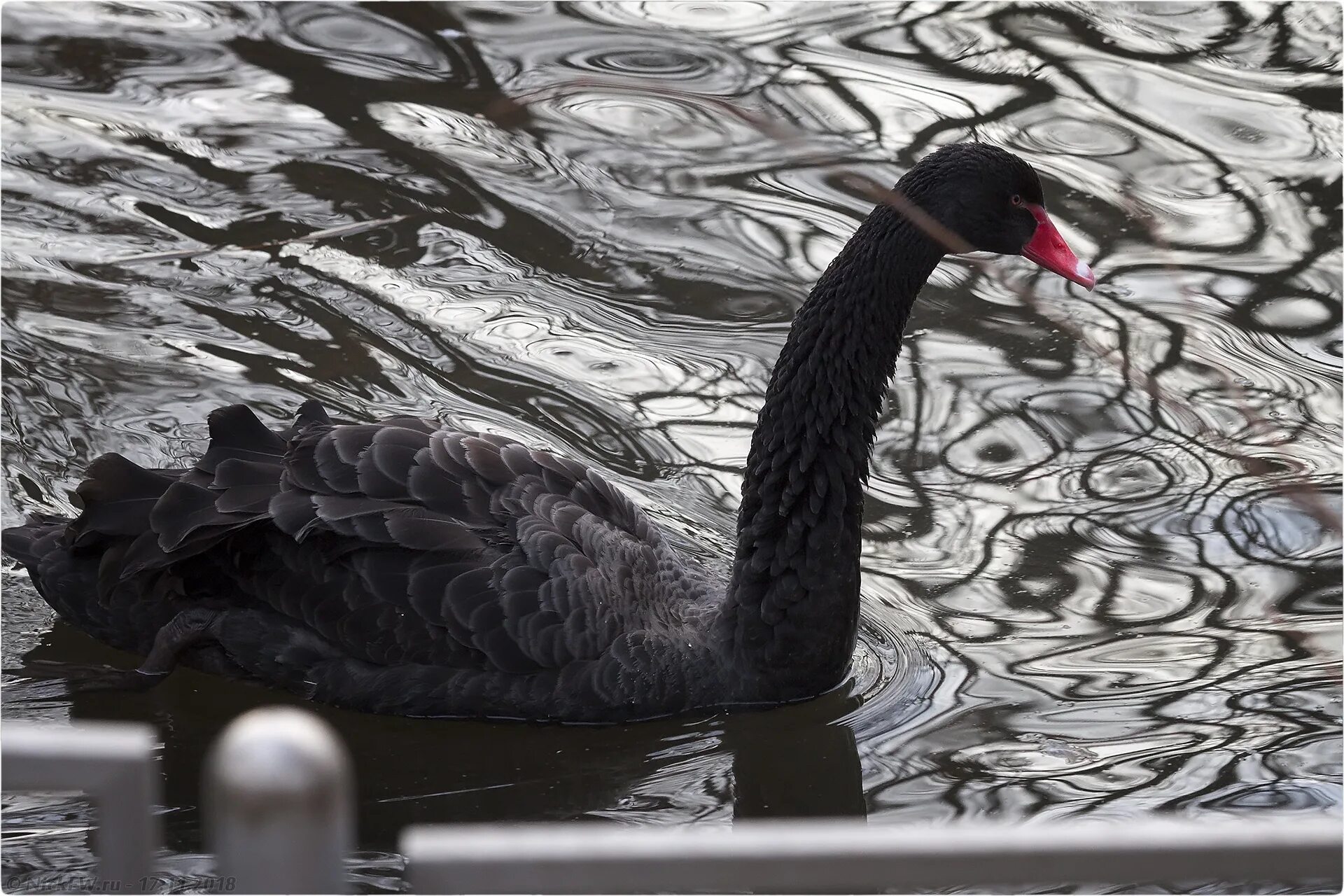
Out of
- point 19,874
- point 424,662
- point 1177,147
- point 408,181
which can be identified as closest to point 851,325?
point 424,662

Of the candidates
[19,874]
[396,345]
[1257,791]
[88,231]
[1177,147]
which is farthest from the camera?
[1177,147]

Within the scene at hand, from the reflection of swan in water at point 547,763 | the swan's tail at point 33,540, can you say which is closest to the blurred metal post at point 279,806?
the reflection of swan in water at point 547,763

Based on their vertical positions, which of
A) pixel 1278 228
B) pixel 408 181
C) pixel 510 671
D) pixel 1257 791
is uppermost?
pixel 408 181

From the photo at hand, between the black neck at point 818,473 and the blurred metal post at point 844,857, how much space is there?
9.65 ft

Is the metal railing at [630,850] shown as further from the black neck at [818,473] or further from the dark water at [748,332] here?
the black neck at [818,473]

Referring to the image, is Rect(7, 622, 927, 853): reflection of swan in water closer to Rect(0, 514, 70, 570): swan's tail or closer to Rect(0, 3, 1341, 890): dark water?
Rect(0, 3, 1341, 890): dark water

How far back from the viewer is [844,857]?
1192 millimetres

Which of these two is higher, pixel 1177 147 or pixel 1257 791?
pixel 1177 147

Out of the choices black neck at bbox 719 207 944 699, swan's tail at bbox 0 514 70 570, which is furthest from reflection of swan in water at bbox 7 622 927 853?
swan's tail at bbox 0 514 70 570

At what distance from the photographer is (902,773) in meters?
3.98

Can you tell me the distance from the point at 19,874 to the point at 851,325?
7.96 ft

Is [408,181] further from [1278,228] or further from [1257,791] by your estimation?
[1257,791]

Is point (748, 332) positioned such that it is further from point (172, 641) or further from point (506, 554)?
point (172, 641)

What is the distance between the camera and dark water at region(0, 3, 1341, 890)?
4000mm
